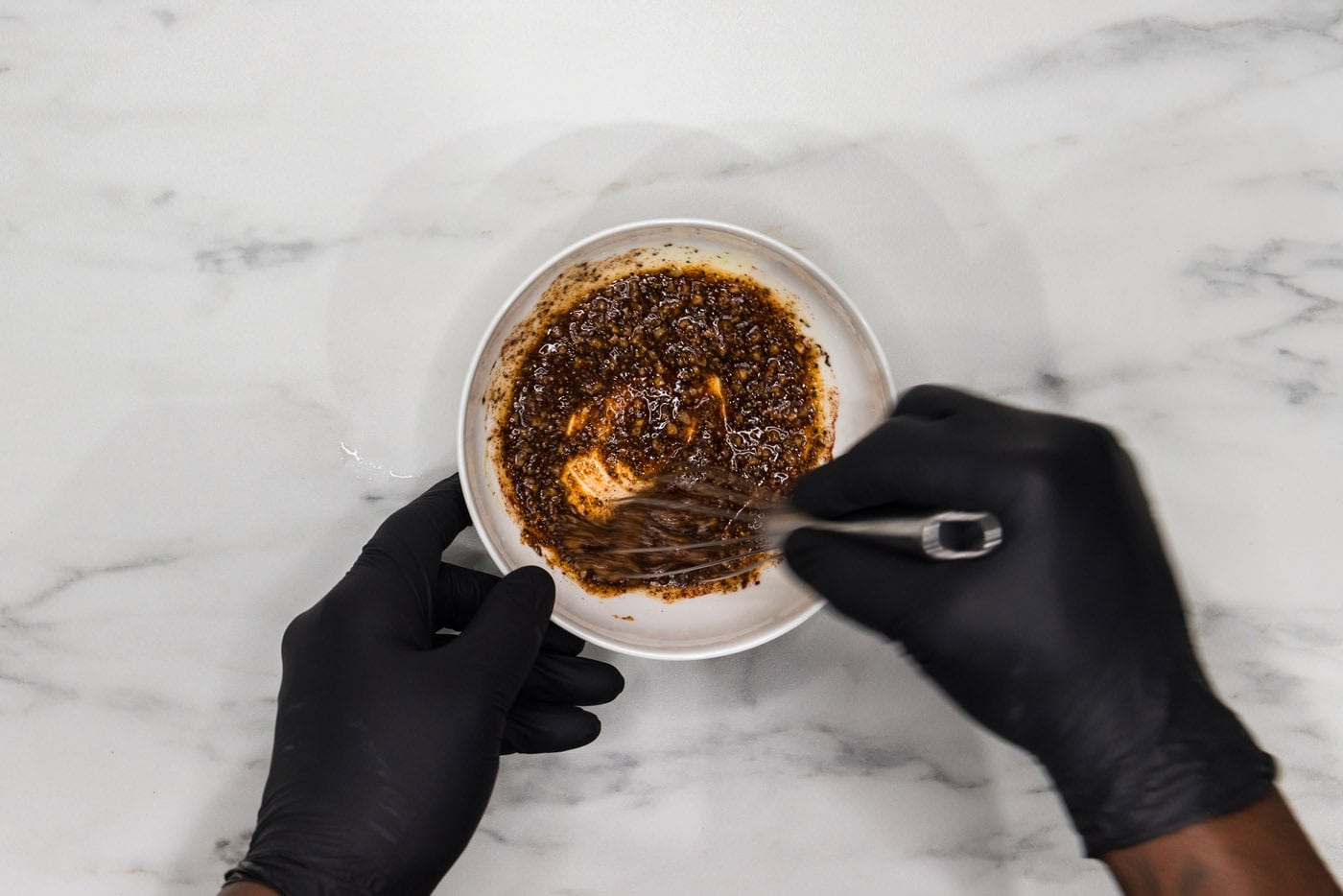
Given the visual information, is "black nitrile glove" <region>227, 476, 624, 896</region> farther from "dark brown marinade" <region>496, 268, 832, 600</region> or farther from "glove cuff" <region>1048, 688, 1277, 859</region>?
"glove cuff" <region>1048, 688, 1277, 859</region>

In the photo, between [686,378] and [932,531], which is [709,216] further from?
[932,531]

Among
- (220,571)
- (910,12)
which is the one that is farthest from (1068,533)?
(220,571)

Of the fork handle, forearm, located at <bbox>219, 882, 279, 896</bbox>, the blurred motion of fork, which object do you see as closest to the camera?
the fork handle

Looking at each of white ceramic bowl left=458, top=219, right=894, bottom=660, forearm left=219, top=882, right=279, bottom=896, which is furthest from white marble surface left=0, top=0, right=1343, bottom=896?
forearm left=219, top=882, right=279, bottom=896

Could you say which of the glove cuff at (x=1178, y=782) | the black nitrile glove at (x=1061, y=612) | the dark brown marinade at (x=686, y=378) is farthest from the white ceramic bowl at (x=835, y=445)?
the glove cuff at (x=1178, y=782)

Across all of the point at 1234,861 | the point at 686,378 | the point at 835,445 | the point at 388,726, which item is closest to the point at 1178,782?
the point at 1234,861
